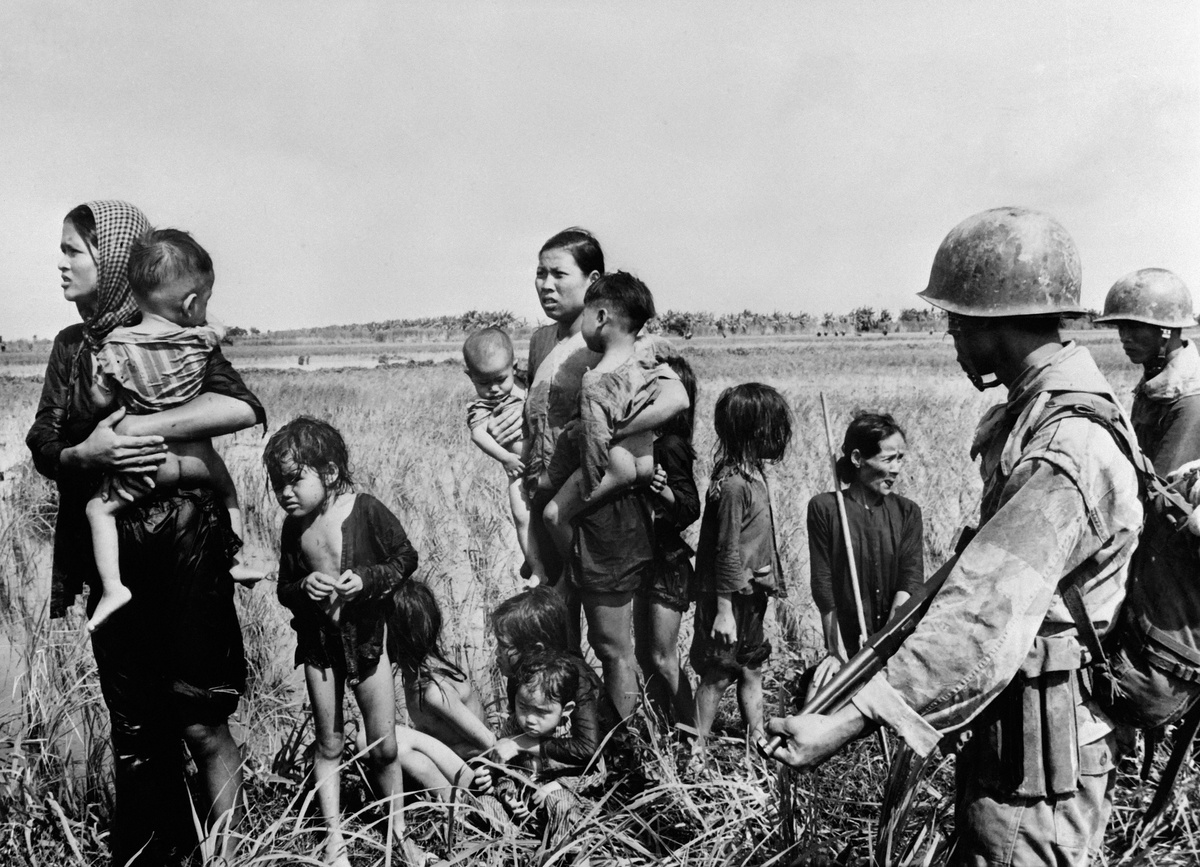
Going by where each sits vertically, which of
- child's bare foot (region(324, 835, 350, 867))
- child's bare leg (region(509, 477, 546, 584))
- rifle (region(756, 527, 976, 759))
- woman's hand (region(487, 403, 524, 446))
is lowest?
child's bare foot (region(324, 835, 350, 867))

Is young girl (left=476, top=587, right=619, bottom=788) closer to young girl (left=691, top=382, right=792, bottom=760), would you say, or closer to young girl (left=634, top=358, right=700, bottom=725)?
young girl (left=634, top=358, right=700, bottom=725)

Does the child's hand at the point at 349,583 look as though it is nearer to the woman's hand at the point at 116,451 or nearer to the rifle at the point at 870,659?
the woman's hand at the point at 116,451

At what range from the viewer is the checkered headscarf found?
9.40 ft

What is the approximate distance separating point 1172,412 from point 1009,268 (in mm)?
3395

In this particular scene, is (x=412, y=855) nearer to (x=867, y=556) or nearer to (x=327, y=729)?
(x=327, y=729)

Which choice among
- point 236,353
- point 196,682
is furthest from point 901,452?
point 236,353

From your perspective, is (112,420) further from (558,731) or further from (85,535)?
(558,731)

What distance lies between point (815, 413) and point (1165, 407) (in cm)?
877

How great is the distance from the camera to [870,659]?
198cm

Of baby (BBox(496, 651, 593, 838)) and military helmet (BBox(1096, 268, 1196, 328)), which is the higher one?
military helmet (BBox(1096, 268, 1196, 328))

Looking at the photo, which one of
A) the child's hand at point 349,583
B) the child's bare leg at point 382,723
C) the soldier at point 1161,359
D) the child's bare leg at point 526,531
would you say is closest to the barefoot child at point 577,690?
the child's bare leg at point 526,531

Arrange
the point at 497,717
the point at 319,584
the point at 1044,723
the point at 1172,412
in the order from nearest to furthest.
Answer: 1. the point at 1044,723
2. the point at 319,584
3. the point at 497,717
4. the point at 1172,412

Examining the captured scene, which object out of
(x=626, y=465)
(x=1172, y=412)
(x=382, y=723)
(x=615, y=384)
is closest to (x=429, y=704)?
(x=382, y=723)

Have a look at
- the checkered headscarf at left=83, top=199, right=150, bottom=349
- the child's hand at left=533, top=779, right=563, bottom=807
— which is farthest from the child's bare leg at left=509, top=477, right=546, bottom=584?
the checkered headscarf at left=83, top=199, right=150, bottom=349
